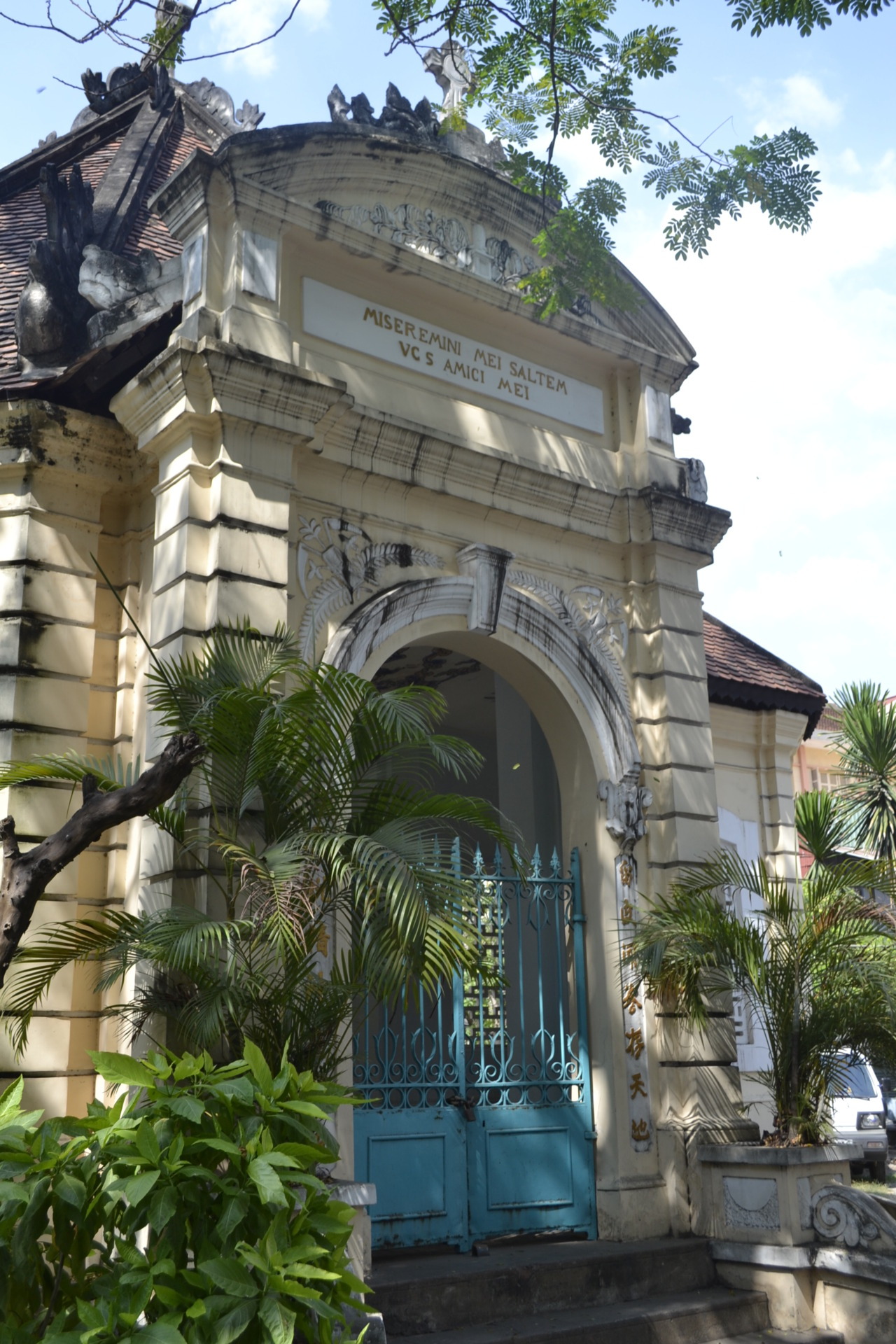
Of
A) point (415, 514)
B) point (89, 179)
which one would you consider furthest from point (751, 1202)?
point (89, 179)

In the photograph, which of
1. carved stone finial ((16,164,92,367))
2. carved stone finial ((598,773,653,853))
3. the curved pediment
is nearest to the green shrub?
carved stone finial ((598,773,653,853))

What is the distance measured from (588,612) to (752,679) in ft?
12.1

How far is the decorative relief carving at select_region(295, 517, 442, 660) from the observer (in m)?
7.71

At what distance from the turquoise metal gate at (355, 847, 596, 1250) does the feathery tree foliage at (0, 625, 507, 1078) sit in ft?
3.21

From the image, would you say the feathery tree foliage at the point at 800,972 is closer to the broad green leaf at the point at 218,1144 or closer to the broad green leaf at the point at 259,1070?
the broad green leaf at the point at 259,1070

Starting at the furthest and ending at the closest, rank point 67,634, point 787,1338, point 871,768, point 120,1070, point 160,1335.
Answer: point 871,768 < point 67,634 < point 787,1338 < point 120,1070 < point 160,1335

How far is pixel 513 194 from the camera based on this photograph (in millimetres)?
9336

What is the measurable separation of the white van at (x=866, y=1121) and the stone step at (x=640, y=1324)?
676 centimetres

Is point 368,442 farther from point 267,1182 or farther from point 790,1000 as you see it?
point 267,1182

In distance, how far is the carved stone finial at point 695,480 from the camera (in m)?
9.95

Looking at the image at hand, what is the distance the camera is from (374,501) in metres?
8.27

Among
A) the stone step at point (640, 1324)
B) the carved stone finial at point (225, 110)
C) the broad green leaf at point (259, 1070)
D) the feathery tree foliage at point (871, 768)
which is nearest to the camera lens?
the broad green leaf at point (259, 1070)

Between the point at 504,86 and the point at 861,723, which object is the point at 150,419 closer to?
A: the point at 504,86

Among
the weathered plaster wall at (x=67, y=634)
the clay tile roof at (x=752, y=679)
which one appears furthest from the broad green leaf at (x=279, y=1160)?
the clay tile roof at (x=752, y=679)
